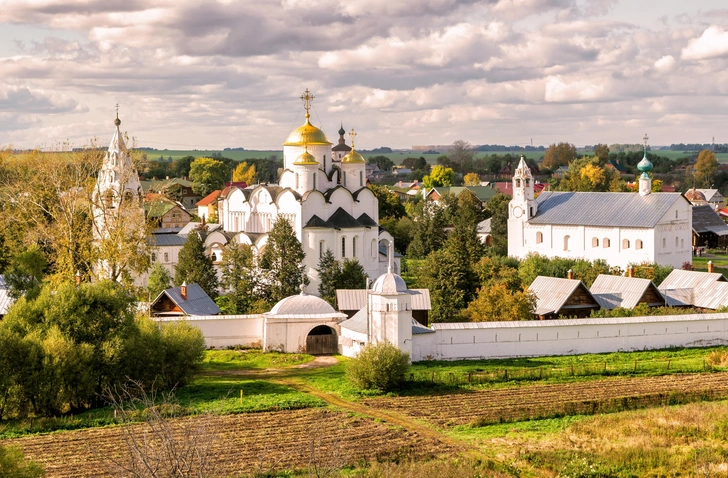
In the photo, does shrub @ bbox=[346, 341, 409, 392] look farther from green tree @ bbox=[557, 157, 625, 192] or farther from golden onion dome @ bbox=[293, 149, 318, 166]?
green tree @ bbox=[557, 157, 625, 192]

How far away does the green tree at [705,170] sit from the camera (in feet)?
335

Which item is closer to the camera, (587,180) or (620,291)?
(620,291)

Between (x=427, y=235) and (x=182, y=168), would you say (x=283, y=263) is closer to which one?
(x=427, y=235)

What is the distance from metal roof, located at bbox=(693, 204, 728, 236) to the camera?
52.2 metres

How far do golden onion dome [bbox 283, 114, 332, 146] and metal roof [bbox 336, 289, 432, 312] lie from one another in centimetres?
1124

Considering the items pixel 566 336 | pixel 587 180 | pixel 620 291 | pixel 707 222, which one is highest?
pixel 587 180

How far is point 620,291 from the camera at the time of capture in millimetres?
30094

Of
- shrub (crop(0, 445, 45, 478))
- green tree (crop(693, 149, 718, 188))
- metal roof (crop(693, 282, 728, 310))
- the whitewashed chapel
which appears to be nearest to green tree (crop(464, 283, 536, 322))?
metal roof (crop(693, 282, 728, 310))

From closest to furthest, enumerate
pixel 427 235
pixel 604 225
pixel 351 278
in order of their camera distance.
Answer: pixel 351 278 < pixel 604 225 < pixel 427 235

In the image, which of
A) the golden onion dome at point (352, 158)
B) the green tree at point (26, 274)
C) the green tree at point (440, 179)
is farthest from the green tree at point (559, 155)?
the green tree at point (26, 274)

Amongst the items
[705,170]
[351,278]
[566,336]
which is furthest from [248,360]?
[705,170]

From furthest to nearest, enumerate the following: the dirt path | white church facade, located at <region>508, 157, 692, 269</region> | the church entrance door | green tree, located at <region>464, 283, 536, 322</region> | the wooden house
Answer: white church facade, located at <region>508, 157, 692, 269</region> < the wooden house < green tree, located at <region>464, 283, 536, 322</region> < the church entrance door < the dirt path

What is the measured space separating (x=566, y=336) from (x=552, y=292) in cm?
405

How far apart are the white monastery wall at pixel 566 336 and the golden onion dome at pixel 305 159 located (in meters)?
14.2
